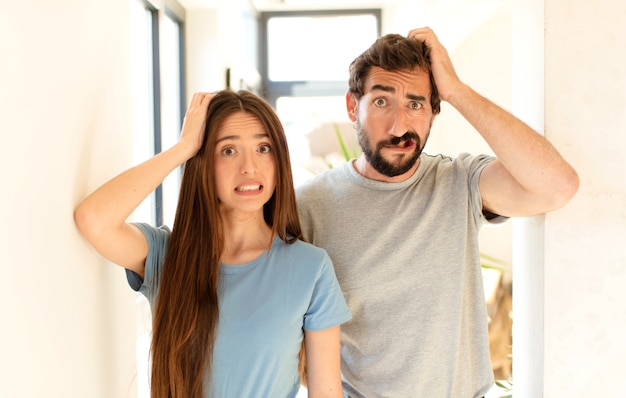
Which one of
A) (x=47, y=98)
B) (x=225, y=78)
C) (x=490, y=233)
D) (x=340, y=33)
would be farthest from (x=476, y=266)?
(x=340, y=33)

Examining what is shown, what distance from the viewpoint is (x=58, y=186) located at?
42.1 inches

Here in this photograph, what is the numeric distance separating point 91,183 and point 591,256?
1256 millimetres

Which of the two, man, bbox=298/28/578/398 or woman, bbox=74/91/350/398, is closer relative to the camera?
woman, bbox=74/91/350/398

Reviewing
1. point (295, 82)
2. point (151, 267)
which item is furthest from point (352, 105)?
point (295, 82)

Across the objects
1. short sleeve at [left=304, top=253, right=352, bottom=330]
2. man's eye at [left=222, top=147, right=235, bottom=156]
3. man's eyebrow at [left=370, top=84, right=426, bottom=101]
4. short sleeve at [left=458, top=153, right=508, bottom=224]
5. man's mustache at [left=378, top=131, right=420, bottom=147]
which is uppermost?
man's eyebrow at [left=370, top=84, right=426, bottom=101]

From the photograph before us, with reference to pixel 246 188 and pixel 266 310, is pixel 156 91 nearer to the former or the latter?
pixel 246 188

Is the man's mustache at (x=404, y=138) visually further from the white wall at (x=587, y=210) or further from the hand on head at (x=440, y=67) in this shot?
the white wall at (x=587, y=210)

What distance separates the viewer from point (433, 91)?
160cm

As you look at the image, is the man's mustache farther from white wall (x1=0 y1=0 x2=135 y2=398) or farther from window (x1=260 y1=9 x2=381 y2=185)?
window (x1=260 y1=9 x2=381 y2=185)

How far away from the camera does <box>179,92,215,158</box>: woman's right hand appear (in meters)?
1.39

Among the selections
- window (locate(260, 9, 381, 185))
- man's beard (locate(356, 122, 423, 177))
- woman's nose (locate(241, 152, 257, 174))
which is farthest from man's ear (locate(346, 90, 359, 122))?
window (locate(260, 9, 381, 185))

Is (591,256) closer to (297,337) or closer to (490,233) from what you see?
(297,337)

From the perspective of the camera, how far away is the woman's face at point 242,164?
4.60 feet

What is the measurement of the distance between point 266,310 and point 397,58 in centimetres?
74
